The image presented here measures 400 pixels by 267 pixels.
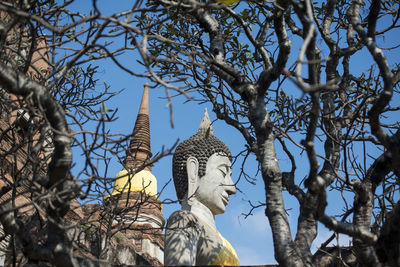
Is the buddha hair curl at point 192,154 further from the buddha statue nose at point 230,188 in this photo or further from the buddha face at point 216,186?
the buddha statue nose at point 230,188

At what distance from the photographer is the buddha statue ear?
5934 millimetres

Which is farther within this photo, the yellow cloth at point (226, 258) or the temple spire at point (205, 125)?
the temple spire at point (205, 125)

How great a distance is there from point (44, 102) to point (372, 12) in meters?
2.82

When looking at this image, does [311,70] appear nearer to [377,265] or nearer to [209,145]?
[377,265]

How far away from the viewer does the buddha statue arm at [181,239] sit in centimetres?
473

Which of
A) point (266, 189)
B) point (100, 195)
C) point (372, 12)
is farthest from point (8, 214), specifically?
point (372, 12)

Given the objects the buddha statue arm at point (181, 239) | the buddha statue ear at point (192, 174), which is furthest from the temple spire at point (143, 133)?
the buddha statue arm at point (181, 239)

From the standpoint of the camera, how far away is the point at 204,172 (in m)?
6.02

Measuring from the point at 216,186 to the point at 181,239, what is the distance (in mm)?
1174

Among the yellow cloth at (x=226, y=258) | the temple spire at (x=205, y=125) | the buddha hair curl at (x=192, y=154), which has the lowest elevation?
the yellow cloth at (x=226, y=258)

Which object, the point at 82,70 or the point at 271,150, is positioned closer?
the point at 271,150

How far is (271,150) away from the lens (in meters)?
4.78

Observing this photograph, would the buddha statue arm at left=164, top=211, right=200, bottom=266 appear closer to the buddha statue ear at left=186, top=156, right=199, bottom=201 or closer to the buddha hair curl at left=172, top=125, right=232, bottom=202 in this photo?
the buddha statue ear at left=186, top=156, right=199, bottom=201

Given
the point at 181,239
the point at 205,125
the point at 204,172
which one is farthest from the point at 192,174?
the point at 181,239
